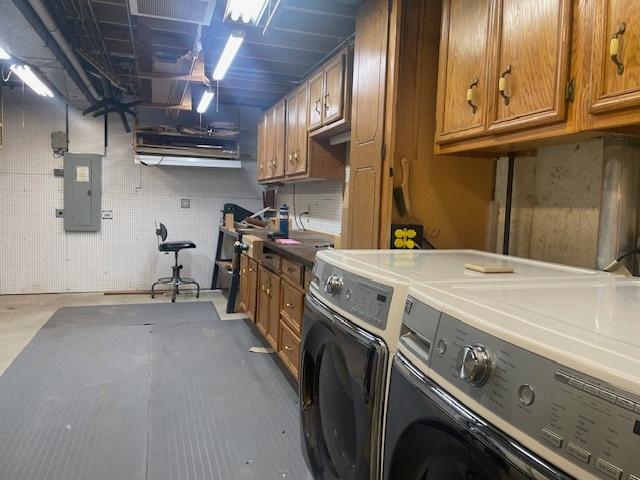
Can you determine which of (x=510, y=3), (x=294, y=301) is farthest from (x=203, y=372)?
(x=510, y=3)

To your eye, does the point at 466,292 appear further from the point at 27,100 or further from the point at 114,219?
the point at 27,100

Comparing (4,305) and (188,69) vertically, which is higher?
(188,69)

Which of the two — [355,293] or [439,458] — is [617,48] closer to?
[355,293]

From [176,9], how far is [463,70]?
1.59m

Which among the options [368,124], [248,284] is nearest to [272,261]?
[248,284]

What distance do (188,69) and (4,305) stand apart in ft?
11.5

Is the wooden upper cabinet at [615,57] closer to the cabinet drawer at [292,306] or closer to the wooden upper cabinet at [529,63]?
the wooden upper cabinet at [529,63]

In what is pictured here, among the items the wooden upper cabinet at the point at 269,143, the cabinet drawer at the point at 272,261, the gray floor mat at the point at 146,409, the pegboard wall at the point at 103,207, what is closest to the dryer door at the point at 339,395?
the gray floor mat at the point at 146,409

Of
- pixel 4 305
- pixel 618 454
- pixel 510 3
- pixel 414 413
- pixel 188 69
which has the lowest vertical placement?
pixel 4 305

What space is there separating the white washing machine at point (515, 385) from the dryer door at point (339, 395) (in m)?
0.09

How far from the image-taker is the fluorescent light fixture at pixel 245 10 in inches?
89.9

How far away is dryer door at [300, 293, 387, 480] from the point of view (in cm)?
108

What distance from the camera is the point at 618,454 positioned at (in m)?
0.50

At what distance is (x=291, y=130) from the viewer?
163 inches
